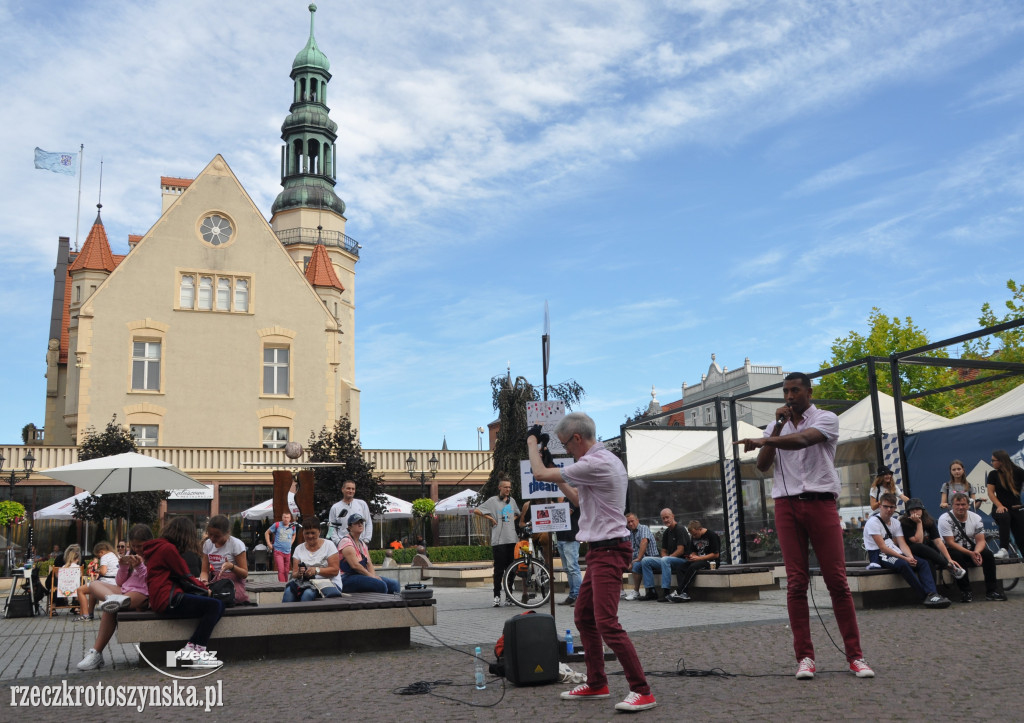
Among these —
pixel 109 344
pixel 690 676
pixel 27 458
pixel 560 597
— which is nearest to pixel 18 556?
pixel 27 458

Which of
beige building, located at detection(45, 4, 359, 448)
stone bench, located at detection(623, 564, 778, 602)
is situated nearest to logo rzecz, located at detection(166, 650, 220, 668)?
stone bench, located at detection(623, 564, 778, 602)

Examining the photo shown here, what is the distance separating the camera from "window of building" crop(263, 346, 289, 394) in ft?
140

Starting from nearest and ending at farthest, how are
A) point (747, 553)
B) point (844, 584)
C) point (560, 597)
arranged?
point (844, 584) → point (560, 597) → point (747, 553)

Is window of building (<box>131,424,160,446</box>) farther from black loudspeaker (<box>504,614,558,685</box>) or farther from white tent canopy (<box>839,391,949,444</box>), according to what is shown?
black loudspeaker (<box>504,614,558,685</box>)

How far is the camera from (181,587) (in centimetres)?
834

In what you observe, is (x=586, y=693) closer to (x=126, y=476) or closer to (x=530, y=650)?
(x=530, y=650)

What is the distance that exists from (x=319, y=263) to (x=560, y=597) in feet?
121

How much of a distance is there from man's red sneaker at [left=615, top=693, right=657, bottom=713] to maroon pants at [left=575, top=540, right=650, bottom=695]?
1.6 inches

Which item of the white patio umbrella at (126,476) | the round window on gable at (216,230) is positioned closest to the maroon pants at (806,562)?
the white patio umbrella at (126,476)

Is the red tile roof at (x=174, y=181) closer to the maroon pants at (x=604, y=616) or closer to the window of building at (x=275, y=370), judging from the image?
the window of building at (x=275, y=370)

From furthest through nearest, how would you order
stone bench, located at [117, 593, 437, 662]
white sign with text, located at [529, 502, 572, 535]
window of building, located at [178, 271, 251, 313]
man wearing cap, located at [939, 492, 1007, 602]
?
window of building, located at [178, 271, 251, 313] → man wearing cap, located at [939, 492, 1007, 602] → white sign with text, located at [529, 502, 572, 535] → stone bench, located at [117, 593, 437, 662]

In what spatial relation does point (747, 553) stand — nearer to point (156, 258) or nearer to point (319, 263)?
point (156, 258)

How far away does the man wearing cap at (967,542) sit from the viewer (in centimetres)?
1253

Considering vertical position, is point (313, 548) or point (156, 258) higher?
point (156, 258)
